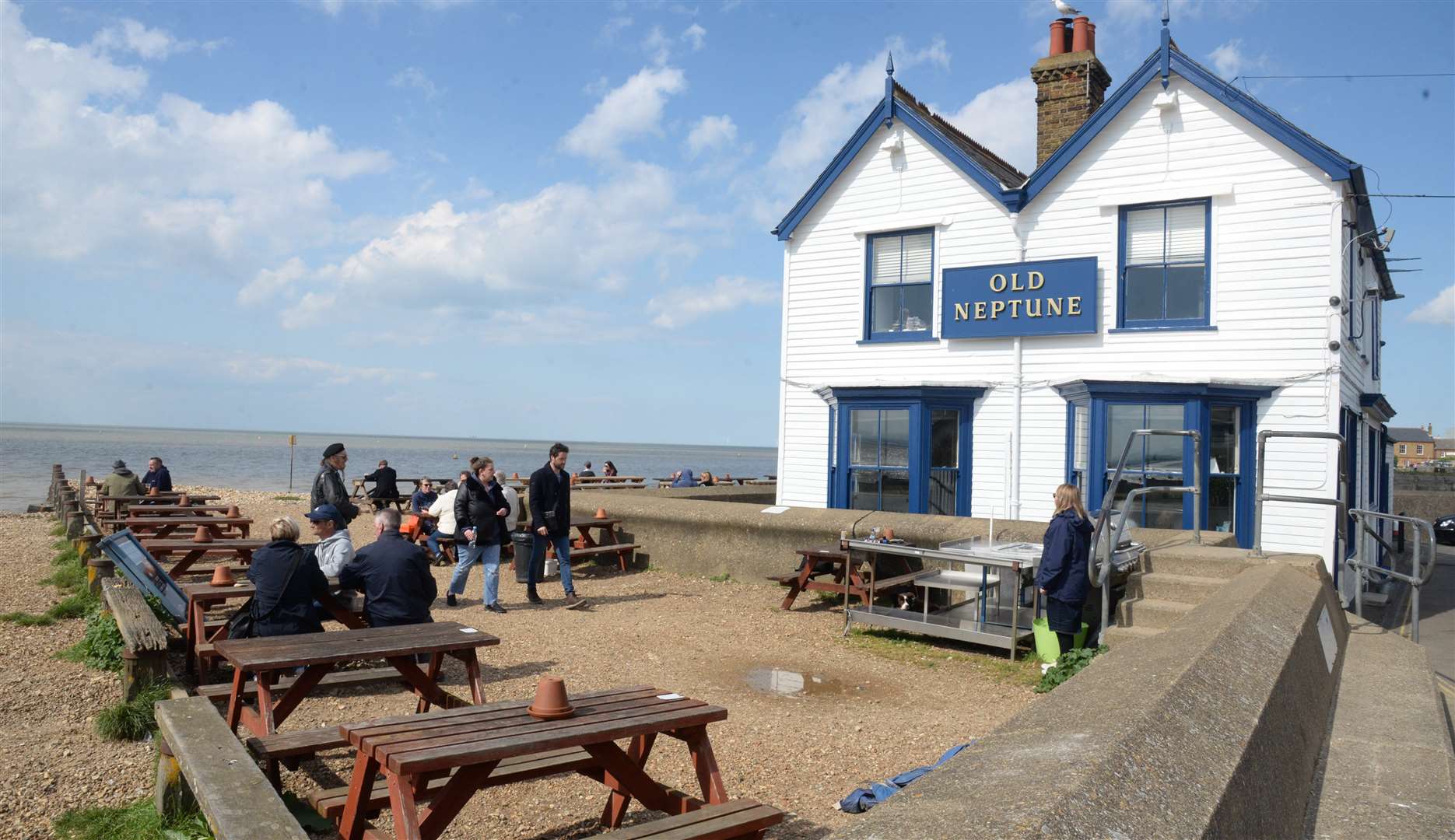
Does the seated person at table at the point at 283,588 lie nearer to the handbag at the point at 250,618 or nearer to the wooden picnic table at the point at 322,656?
the handbag at the point at 250,618

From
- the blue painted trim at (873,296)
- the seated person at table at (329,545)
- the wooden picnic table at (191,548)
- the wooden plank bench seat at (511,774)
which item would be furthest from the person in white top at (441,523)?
the wooden plank bench seat at (511,774)

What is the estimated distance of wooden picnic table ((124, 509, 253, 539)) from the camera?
13766 mm

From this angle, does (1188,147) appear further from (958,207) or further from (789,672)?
(789,672)

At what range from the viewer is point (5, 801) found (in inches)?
209

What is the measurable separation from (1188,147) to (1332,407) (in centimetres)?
364

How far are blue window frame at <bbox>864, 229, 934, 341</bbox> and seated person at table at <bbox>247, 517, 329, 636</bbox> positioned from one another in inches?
378

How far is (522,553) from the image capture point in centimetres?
1298

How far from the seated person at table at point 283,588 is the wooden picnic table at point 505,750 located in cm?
245

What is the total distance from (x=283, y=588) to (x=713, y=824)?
4.01 metres

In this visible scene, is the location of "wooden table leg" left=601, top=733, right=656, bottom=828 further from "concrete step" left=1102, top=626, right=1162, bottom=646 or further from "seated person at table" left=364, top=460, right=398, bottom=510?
"seated person at table" left=364, top=460, right=398, bottom=510

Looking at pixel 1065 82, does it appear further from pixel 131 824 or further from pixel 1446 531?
pixel 1446 531

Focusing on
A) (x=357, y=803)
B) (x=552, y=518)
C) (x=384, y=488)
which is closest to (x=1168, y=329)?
(x=552, y=518)

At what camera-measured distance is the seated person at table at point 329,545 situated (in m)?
8.23

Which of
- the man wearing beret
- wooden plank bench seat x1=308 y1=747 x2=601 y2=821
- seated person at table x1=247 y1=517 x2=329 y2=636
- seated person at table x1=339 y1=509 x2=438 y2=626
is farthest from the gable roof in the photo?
wooden plank bench seat x1=308 y1=747 x2=601 y2=821
